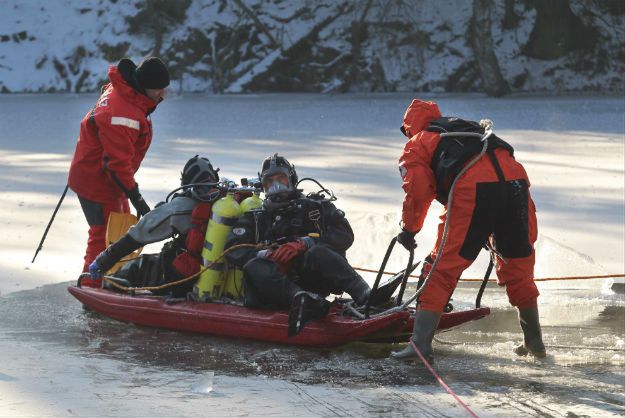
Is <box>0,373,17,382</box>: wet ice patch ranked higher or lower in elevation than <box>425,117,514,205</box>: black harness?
lower

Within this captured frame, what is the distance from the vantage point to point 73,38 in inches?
876

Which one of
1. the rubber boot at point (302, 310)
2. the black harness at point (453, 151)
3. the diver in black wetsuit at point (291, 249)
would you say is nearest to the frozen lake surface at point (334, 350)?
the rubber boot at point (302, 310)

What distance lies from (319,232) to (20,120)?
1168 centimetres

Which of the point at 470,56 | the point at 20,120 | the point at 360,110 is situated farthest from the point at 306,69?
the point at 20,120

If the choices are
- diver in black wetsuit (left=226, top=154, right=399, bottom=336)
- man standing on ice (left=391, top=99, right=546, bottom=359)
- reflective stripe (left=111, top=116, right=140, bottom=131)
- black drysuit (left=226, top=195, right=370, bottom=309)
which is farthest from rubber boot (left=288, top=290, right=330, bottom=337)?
reflective stripe (left=111, top=116, right=140, bottom=131)

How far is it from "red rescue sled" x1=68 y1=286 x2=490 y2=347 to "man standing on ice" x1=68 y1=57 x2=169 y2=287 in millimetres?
487

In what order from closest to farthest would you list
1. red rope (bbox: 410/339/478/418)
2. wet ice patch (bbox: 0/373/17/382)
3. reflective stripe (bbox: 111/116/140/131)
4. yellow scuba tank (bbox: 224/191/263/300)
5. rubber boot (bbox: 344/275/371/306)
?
red rope (bbox: 410/339/478/418) < wet ice patch (bbox: 0/373/17/382) < rubber boot (bbox: 344/275/371/306) < yellow scuba tank (bbox: 224/191/263/300) < reflective stripe (bbox: 111/116/140/131)

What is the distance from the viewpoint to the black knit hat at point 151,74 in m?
6.07

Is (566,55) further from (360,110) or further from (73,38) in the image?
(73,38)

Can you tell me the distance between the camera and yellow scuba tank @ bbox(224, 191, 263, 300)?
17.6 feet

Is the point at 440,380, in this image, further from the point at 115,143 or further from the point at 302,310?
the point at 115,143

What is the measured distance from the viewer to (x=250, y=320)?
16.5 feet

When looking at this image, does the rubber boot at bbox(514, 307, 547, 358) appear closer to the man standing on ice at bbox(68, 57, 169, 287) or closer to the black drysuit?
the black drysuit

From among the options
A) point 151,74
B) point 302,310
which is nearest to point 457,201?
point 302,310
